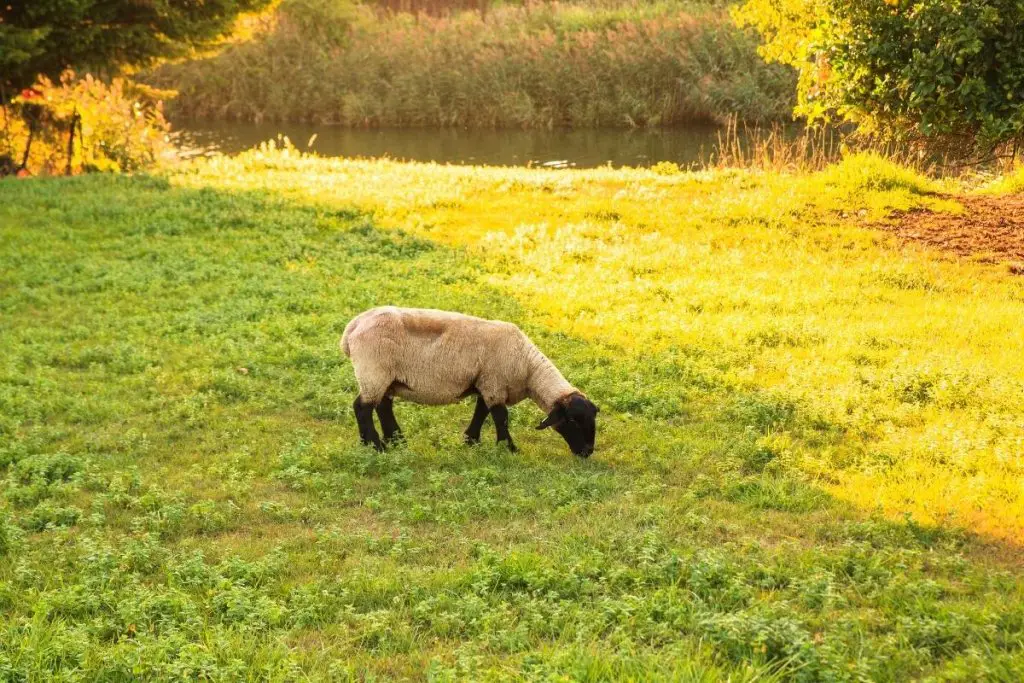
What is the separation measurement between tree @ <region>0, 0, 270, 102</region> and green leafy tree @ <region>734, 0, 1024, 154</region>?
1162 centimetres

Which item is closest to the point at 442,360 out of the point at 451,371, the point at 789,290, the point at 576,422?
the point at 451,371

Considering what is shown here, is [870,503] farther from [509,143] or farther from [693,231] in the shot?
[509,143]

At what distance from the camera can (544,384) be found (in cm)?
875

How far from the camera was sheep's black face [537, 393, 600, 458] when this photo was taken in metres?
8.41

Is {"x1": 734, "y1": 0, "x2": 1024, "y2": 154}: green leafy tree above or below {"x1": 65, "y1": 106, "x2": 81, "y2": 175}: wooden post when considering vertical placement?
above

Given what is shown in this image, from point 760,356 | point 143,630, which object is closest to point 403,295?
point 760,356

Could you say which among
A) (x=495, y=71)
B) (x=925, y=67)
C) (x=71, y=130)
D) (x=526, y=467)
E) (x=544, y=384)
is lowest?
(x=526, y=467)

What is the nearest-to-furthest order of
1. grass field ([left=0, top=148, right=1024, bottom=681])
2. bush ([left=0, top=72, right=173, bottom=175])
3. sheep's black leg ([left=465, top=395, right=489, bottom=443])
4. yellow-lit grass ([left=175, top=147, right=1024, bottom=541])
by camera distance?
grass field ([left=0, top=148, right=1024, bottom=681]) < yellow-lit grass ([left=175, top=147, right=1024, bottom=541]) < sheep's black leg ([left=465, top=395, right=489, bottom=443]) < bush ([left=0, top=72, right=173, bottom=175])

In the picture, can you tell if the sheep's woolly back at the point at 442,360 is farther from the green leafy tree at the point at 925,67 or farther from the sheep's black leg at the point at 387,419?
the green leafy tree at the point at 925,67

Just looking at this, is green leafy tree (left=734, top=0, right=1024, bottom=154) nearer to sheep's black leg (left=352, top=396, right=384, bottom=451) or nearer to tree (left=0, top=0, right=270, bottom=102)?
sheep's black leg (left=352, top=396, right=384, bottom=451)

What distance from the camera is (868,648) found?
541 cm

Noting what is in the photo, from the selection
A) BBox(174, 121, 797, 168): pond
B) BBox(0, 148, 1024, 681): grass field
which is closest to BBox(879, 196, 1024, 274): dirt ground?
BBox(0, 148, 1024, 681): grass field

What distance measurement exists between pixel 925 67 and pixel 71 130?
1695 centimetres

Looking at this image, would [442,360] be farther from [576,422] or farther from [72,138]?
[72,138]
